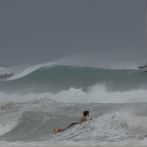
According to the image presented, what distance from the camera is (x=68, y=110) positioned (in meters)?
14.2

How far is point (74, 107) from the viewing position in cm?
1504

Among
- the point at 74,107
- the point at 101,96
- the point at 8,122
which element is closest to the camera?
the point at 8,122

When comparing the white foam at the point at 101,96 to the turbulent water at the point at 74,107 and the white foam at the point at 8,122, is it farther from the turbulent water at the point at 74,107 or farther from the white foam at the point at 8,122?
the white foam at the point at 8,122

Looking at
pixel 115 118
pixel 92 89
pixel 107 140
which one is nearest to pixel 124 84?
pixel 92 89

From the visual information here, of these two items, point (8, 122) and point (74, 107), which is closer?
point (8, 122)

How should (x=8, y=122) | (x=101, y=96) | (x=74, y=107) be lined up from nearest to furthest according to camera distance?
(x=8, y=122), (x=74, y=107), (x=101, y=96)

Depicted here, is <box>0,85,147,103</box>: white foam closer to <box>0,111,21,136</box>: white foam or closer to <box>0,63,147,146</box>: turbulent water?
<box>0,63,147,146</box>: turbulent water

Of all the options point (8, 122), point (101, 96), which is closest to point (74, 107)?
point (8, 122)

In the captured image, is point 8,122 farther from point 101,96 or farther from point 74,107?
point 101,96

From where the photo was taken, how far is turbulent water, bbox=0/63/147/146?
292 inches

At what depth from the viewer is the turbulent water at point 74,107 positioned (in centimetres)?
742

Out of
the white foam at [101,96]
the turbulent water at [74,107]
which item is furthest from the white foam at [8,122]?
the white foam at [101,96]

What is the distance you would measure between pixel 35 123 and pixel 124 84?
13105mm

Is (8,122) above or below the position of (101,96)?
below
